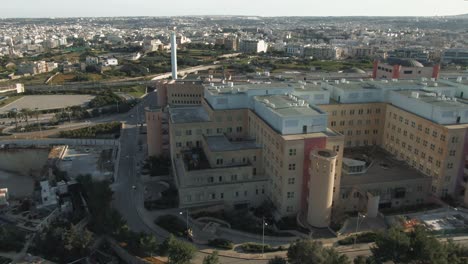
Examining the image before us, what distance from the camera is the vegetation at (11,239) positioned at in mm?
44344

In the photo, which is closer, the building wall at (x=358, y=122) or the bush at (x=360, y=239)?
the bush at (x=360, y=239)

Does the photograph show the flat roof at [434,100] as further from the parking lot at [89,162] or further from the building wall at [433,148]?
the parking lot at [89,162]

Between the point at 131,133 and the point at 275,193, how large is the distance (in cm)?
4379

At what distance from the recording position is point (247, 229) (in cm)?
4528

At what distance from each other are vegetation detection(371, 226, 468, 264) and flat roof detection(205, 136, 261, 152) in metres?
20.8

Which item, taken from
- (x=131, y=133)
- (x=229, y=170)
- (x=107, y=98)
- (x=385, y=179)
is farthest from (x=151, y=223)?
(x=107, y=98)

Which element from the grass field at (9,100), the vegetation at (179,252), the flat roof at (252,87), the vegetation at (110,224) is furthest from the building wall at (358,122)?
the grass field at (9,100)

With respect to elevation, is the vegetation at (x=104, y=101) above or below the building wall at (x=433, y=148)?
below

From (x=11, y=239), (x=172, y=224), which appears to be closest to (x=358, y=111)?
(x=172, y=224)

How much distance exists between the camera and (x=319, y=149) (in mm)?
44750

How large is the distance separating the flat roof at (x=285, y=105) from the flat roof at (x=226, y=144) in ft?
19.4

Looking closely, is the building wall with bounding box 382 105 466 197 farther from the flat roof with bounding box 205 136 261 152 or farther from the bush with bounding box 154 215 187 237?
the bush with bounding box 154 215 187 237

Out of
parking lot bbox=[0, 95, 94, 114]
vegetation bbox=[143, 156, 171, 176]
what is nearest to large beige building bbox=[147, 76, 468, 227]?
vegetation bbox=[143, 156, 171, 176]

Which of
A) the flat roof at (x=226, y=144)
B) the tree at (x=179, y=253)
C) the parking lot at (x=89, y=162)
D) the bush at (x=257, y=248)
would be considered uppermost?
the flat roof at (x=226, y=144)
